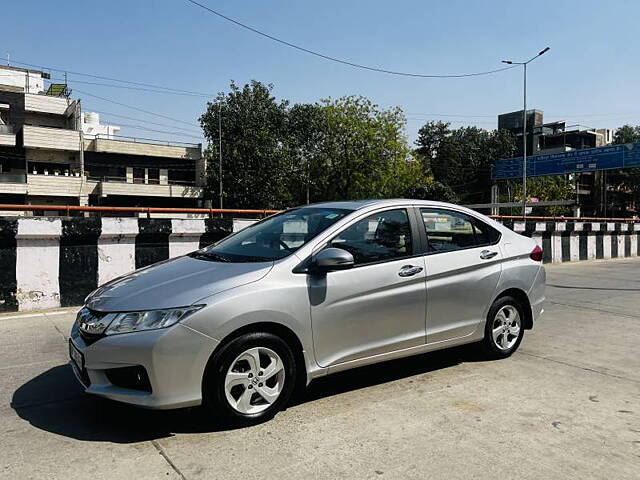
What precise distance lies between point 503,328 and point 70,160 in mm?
45504

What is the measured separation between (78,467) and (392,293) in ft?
7.60

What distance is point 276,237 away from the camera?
4199mm

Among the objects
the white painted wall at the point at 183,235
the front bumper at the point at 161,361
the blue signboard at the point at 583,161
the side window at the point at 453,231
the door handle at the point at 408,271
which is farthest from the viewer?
the blue signboard at the point at 583,161

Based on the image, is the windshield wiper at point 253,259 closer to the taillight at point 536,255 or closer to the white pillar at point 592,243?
the taillight at point 536,255

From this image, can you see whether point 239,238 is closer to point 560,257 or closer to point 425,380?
point 425,380

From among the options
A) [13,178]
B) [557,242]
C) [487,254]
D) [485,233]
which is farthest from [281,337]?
[13,178]

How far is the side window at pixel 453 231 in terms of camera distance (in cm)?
453

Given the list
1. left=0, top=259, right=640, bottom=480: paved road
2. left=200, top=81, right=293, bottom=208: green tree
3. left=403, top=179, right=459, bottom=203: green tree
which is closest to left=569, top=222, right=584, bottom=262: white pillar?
left=403, top=179, right=459, bottom=203: green tree

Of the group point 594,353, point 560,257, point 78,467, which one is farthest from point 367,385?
point 560,257

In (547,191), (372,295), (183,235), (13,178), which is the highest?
(547,191)

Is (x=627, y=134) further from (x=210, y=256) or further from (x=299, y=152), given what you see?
(x=210, y=256)

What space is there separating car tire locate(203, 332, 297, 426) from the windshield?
639mm

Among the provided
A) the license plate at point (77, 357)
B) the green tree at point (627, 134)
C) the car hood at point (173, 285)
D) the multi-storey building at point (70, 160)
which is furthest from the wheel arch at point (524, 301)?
the green tree at point (627, 134)

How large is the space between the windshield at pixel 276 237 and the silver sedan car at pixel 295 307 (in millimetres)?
16
